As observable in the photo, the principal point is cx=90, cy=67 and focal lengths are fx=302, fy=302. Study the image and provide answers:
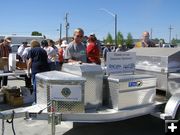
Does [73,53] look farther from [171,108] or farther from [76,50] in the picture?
[171,108]

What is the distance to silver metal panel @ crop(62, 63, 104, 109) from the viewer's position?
163 inches

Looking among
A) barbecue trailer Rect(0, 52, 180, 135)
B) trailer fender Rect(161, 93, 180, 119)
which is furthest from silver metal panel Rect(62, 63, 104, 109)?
trailer fender Rect(161, 93, 180, 119)

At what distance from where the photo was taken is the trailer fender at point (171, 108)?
14.2 ft

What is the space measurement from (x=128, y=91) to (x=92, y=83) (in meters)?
Answer: 0.52

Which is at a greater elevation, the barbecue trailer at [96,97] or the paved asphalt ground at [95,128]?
the barbecue trailer at [96,97]

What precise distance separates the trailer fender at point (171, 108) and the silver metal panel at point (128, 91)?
307 millimetres

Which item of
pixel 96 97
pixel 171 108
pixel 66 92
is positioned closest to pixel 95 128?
pixel 96 97

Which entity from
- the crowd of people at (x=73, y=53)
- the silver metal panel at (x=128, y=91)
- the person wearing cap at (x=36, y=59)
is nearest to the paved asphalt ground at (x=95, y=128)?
the silver metal panel at (x=128, y=91)

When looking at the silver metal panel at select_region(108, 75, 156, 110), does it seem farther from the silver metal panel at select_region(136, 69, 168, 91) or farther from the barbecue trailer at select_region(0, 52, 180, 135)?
the silver metal panel at select_region(136, 69, 168, 91)

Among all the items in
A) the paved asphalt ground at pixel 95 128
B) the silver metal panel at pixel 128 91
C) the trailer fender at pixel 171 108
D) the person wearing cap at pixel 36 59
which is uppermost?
the person wearing cap at pixel 36 59

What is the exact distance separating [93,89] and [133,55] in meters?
0.96

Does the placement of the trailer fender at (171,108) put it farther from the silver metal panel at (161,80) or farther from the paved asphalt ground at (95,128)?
the paved asphalt ground at (95,128)

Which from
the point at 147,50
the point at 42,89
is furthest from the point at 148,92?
the point at 42,89

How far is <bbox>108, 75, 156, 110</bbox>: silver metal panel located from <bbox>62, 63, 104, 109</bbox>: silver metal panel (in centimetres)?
16
